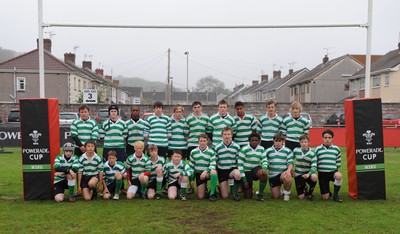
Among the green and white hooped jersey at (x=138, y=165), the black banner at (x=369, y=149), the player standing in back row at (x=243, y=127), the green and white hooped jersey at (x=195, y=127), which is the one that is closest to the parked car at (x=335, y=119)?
the black banner at (x=369, y=149)

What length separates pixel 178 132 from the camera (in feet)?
24.0

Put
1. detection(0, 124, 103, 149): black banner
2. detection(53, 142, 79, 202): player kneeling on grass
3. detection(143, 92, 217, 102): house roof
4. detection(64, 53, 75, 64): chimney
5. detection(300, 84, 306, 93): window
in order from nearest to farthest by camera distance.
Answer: detection(53, 142, 79, 202): player kneeling on grass → detection(0, 124, 103, 149): black banner → detection(64, 53, 75, 64): chimney → detection(300, 84, 306, 93): window → detection(143, 92, 217, 102): house roof

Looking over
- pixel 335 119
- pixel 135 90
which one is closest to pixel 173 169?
pixel 335 119

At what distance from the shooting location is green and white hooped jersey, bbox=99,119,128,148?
717cm

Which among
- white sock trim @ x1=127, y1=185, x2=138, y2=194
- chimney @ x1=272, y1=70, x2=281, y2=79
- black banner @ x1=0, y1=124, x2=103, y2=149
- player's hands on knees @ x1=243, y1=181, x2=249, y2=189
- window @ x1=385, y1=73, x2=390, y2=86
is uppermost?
chimney @ x1=272, y1=70, x2=281, y2=79

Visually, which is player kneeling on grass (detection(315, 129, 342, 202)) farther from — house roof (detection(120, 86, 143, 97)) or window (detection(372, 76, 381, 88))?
house roof (detection(120, 86, 143, 97))

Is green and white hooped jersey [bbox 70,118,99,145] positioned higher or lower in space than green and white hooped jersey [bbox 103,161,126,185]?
higher

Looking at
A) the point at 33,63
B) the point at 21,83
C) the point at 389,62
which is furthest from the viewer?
the point at 33,63

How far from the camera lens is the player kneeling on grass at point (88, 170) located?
6670 millimetres

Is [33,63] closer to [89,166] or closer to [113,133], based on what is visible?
[113,133]

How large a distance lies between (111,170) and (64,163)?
2.54 feet

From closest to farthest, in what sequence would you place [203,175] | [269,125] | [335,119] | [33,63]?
[203,175]
[269,125]
[335,119]
[33,63]

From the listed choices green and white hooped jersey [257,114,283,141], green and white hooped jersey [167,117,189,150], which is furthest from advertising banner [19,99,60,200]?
green and white hooped jersey [257,114,283,141]

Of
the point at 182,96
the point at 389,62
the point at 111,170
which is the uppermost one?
the point at 182,96
